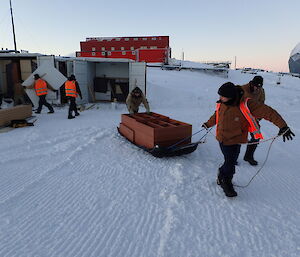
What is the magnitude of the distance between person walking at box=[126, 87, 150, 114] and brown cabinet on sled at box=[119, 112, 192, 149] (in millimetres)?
964

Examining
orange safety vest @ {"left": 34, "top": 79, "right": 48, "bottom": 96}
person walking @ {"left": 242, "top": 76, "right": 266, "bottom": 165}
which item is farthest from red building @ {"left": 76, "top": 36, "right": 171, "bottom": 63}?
person walking @ {"left": 242, "top": 76, "right": 266, "bottom": 165}

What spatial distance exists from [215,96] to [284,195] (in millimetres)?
12285

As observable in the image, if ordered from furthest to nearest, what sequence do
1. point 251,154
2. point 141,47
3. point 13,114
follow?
point 141,47 < point 13,114 < point 251,154

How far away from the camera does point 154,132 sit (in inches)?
190

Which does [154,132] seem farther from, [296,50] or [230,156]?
[296,50]

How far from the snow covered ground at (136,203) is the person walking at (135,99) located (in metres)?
1.42

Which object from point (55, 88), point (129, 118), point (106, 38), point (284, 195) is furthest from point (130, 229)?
point (106, 38)

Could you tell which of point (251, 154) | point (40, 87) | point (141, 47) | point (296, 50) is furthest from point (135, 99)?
point (296, 50)

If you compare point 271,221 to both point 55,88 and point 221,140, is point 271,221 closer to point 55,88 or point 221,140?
point 221,140

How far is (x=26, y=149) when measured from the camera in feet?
18.0

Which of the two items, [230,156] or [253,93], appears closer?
[230,156]

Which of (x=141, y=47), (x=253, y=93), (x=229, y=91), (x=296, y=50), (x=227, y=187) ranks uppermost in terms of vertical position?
(x=296, y=50)

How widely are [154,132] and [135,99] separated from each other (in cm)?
258

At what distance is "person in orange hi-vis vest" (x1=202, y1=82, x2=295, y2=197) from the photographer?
305 centimetres
